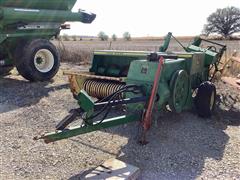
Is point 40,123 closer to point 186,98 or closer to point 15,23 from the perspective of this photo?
point 186,98

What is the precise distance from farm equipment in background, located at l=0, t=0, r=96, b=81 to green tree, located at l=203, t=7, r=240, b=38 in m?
42.2

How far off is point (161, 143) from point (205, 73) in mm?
2250

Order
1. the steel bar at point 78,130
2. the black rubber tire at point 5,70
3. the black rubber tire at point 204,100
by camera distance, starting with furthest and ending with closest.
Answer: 1. the black rubber tire at point 5,70
2. the black rubber tire at point 204,100
3. the steel bar at point 78,130

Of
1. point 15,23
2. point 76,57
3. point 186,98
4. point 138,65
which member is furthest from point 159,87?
point 76,57

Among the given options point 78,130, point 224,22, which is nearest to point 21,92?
point 78,130

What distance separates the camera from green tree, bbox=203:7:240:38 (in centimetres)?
4831

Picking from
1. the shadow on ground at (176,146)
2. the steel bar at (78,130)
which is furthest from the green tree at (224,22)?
the steel bar at (78,130)

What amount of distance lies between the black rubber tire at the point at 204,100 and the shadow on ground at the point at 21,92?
9.48ft

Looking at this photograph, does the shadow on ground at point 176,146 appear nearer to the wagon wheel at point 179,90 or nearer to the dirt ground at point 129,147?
the dirt ground at point 129,147

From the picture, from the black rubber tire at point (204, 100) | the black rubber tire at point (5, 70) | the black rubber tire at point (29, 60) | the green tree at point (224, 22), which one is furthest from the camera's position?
the green tree at point (224, 22)

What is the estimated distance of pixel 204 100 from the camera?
5.25m

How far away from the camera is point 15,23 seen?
789cm

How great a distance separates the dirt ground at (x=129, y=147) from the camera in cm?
371

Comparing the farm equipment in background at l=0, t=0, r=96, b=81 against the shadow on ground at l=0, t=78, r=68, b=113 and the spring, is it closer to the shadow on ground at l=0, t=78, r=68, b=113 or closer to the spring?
the shadow on ground at l=0, t=78, r=68, b=113
